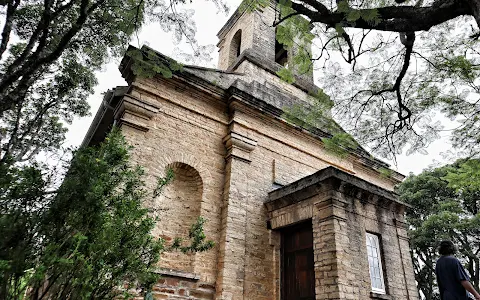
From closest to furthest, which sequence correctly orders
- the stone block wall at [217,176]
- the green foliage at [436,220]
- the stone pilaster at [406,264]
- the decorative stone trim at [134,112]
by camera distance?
1. the stone block wall at [217,176]
2. the decorative stone trim at [134,112]
3. the stone pilaster at [406,264]
4. the green foliage at [436,220]

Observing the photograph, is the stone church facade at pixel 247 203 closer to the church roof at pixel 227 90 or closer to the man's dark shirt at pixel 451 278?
the church roof at pixel 227 90

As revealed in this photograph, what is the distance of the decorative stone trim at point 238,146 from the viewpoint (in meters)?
8.44

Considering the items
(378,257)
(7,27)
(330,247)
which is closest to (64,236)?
(7,27)

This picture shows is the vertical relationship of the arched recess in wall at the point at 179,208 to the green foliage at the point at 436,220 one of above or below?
below

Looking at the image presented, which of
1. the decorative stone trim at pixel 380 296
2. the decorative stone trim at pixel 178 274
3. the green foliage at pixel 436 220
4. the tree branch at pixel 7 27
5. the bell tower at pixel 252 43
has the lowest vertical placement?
the decorative stone trim at pixel 380 296

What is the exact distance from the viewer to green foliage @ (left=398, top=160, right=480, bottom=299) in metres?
15.9

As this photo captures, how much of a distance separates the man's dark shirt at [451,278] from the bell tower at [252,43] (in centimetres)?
732

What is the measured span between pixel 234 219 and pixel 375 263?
339cm

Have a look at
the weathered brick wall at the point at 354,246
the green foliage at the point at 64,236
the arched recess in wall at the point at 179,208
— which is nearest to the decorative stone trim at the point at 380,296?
the weathered brick wall at the point at 354,246

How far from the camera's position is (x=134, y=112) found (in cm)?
740

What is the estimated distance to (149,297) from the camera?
4293 millimetres

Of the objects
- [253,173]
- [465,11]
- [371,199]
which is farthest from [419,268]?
[465,11]

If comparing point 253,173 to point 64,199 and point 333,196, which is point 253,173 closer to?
point 333,196

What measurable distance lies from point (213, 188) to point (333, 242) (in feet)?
10.3
